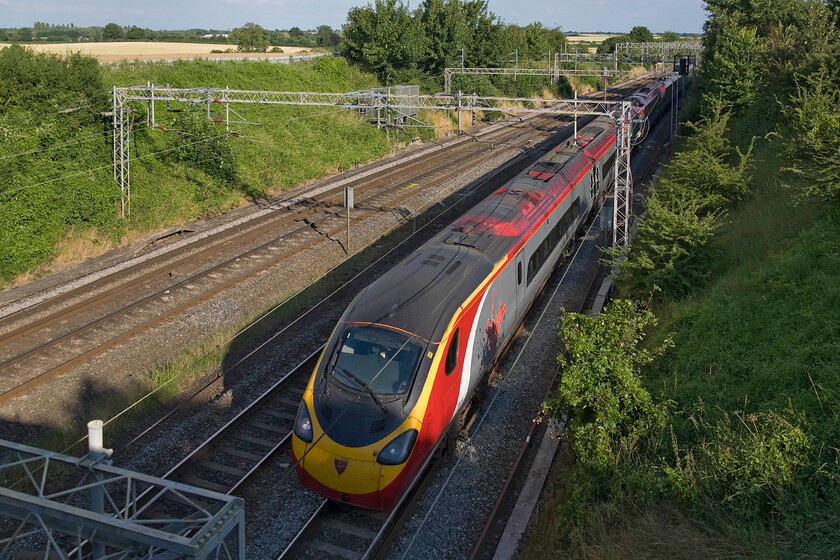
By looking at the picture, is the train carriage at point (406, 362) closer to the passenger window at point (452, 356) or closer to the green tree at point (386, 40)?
the passenger window at point (452, 356)

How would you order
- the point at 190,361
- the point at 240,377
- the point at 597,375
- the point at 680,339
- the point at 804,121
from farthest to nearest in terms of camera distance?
the point at 804,121
the point at 190,361
the point at 240,377
the point at 680,339
the point at 597,375

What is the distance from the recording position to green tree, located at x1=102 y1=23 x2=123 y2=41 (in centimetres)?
8911

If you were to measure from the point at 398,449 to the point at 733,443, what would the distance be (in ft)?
14.6

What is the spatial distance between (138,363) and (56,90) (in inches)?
702

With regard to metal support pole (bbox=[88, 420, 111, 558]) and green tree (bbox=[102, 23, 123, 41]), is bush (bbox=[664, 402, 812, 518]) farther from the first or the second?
green tree (bbox=[102, 23, 123, 41])

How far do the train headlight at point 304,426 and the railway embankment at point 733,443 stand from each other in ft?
11.7

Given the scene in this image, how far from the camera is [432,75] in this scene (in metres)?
54.2

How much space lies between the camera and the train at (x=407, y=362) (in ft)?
29.6

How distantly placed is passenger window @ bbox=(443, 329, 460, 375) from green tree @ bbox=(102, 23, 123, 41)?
309 feet

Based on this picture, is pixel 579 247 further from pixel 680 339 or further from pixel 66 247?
pixel 66 247

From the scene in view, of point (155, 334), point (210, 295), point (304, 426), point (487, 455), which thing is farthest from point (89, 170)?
point (487, 455)

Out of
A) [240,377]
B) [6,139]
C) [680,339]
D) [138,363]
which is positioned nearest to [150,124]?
[6,139]

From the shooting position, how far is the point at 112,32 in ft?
301

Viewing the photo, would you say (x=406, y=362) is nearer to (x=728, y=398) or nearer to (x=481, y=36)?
(x=728, y=398)
